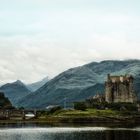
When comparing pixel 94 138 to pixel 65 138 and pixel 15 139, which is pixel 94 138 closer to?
pixel 65 138

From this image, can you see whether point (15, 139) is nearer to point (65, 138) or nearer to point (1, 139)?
point (1, 139)

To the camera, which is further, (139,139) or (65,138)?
(65,138)

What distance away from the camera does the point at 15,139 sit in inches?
5256

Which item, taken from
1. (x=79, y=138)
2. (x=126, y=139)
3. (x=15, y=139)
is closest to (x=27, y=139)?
(x=15, y=139)

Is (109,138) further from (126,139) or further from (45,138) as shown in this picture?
(45,138)

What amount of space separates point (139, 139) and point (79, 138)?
1660 centimetres

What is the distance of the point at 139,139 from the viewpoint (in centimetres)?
12888

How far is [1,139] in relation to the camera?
13225cm

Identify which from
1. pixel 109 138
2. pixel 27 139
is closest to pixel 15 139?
pixel 27 139

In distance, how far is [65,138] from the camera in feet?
450

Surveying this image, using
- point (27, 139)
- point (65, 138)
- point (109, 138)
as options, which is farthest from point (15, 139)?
point (109, 138)

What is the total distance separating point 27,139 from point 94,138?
17.4 metres

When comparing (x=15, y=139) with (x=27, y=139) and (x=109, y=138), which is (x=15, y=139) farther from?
(x=109, y=138)

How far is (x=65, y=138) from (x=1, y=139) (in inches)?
669
